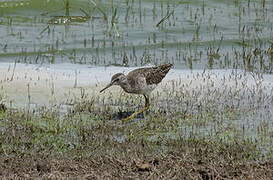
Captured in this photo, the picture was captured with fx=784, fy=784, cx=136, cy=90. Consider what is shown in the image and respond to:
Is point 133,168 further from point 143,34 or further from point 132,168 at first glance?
point 143,34

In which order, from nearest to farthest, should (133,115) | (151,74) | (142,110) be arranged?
1. (133,115)
2. (142,110)
3. (151,74)

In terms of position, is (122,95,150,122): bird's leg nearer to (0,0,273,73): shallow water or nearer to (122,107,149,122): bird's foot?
(122,107,149,122): bird's foot

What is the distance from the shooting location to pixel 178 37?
16.7 meters

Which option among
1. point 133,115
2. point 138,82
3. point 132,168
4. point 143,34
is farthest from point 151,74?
point 143,34

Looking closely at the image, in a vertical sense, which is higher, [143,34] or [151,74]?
[143,34]

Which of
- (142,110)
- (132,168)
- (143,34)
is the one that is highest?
(143,34)

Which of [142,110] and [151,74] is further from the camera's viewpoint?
[151,74]

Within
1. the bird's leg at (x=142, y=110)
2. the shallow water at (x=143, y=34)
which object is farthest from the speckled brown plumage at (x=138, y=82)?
the shallow water at (x=143, y=34)

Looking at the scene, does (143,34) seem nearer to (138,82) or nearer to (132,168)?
(138,82)

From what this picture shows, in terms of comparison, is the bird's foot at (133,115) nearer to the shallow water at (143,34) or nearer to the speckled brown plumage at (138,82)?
the speckled brown plumage at (138,82)

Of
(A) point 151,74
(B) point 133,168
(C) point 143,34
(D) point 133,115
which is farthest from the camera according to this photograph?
(C) point 143,34

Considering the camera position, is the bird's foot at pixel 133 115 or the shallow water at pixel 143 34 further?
the shallow water at pixel 143 34

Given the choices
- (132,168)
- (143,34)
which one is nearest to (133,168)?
(132,168)

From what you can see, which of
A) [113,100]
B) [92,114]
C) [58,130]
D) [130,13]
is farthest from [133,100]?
[130,13]
